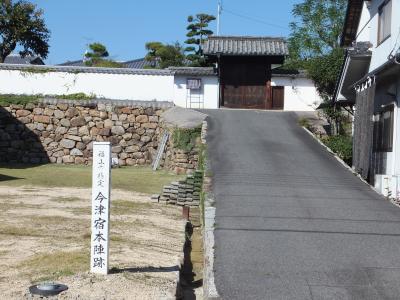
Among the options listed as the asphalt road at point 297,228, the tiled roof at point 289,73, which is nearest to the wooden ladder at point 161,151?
the asphalt road at point 297,228

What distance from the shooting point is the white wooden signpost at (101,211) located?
21.7 ft

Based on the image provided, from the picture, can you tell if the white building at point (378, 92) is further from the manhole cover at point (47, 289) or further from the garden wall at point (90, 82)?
the garden wall at point (90, 82)

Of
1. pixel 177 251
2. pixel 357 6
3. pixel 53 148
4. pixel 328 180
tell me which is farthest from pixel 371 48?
pixel 53 148

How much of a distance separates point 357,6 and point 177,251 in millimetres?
12691

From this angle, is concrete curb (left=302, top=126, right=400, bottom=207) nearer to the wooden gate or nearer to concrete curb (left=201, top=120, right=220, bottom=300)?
concrete curb (left=201, top=120, right=220, bottom=300)

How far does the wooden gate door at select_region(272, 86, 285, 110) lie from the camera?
90.0 feet

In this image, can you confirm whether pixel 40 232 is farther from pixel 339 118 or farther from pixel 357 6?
pixel 339 118

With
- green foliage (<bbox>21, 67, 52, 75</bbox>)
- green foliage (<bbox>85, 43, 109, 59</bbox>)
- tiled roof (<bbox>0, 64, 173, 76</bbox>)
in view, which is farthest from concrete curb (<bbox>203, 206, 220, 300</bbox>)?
green foliage (<bbox>85, 43, 109, 59</bbox>)

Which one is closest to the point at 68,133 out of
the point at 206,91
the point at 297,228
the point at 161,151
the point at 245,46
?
the point at 161,151

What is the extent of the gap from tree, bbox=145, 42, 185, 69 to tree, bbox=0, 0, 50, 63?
8.88 metres

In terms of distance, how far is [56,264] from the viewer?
7180mm

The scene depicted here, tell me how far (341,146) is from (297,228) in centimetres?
1029

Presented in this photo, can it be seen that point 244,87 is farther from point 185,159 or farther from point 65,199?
point 65,199

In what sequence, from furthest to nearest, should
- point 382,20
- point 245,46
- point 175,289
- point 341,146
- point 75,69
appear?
point 245,46 → point 75,69 → point 341,146 → point 382,20 → point 175,289
